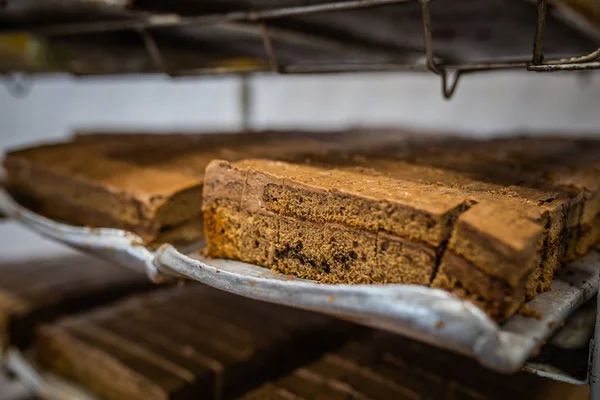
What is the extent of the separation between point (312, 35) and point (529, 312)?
1396 mm

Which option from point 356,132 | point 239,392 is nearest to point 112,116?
point 356,132

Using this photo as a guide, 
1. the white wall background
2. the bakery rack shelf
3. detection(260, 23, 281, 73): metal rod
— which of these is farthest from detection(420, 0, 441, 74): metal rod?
the white wall background

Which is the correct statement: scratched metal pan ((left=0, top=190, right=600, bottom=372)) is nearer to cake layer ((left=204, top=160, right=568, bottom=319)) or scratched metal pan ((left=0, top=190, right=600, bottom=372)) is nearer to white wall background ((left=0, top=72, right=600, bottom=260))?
cake layer ((left=204, top=160, right=568, bottom=319))

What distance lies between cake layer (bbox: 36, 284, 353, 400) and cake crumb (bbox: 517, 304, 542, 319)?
1.02m

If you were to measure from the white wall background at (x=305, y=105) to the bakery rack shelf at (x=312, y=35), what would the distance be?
2.76 ft

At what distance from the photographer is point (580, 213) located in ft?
3.90

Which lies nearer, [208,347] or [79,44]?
[208,347]

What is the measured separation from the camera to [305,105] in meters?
4.79

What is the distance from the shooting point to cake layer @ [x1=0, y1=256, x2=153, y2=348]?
2.13 metres

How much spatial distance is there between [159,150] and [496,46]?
4.62ft

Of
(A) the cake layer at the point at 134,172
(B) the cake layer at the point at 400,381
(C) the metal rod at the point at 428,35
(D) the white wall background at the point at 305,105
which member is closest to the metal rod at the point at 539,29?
(C) the metal rod at the point at 428,35

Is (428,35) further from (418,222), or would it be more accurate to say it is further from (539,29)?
(418,222)

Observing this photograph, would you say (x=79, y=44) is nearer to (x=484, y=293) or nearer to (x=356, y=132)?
(x=356, y=132)

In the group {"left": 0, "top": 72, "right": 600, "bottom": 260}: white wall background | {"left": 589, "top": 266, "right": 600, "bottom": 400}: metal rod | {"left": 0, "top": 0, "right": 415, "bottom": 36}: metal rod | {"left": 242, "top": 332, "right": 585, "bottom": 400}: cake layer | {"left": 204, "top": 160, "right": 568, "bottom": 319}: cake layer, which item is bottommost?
{"left": 242, "top": 332, "right": 585, "bottom": 400}: cake layer
